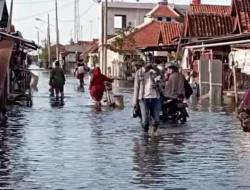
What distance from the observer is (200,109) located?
26.0 meters

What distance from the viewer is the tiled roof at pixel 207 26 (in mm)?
44094

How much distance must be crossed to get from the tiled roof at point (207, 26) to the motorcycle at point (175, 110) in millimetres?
23706

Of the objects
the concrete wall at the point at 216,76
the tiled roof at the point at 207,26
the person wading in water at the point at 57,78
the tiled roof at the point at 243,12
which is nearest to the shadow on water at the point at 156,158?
the person wading in water at the point at 57,78

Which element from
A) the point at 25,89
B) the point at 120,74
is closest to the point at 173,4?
the point at 120,74

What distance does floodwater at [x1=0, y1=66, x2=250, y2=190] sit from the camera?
34.1 ft

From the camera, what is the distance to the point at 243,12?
38875 mm

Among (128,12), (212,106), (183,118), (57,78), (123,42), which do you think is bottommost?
(212,106)

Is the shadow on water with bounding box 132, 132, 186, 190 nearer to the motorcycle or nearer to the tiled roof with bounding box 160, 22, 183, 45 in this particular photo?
the motorcycle

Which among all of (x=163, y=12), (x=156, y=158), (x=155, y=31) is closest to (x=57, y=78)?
(x=156, y=158)

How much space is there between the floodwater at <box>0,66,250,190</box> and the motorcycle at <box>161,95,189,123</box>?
51 centimetres

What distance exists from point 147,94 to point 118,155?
3.64m

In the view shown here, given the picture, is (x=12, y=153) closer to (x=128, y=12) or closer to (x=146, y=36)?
(x=146, y=36)

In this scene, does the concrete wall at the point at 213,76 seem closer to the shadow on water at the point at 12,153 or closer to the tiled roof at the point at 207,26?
the tiled roof at the point at 207,26

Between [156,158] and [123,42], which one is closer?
[156,158]
